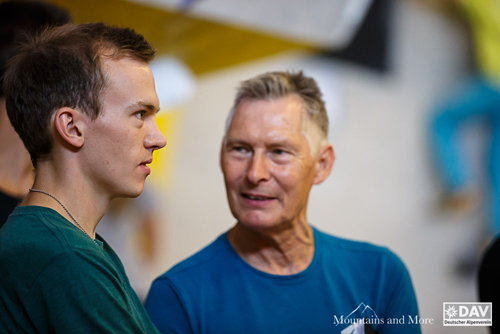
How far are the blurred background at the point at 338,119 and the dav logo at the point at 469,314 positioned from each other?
44.9 inches

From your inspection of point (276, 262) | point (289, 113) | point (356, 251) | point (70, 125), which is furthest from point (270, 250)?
point (70, 125)

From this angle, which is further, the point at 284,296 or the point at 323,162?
the point at 323,162

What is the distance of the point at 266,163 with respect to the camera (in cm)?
133

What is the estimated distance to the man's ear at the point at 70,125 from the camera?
795 millimetres

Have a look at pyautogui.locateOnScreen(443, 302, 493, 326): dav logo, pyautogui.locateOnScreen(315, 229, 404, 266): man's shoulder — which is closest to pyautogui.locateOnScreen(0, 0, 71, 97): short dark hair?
pyautogui.locateOnScreen(315, 229, 404, 266): man's shoulder

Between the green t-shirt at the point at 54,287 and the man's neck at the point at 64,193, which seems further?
the man's neck at the point at 64,193

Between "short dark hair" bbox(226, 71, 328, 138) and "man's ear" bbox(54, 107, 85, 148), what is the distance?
0.65m

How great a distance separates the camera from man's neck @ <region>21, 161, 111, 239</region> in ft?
2.66

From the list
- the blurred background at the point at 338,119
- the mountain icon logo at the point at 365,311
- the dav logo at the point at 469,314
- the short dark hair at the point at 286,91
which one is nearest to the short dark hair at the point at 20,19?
the blurred background at the point at 338,119

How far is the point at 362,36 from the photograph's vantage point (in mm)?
4961

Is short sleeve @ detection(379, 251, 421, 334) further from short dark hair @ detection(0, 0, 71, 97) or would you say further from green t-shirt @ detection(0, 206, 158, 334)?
short dark hair @ detection(0, 0, 71, 97)

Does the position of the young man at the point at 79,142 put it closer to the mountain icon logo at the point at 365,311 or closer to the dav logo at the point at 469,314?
the mountain icon logo at the point at 365,311

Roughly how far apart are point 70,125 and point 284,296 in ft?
2.46

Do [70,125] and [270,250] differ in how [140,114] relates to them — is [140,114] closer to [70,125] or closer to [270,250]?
[70,125]
